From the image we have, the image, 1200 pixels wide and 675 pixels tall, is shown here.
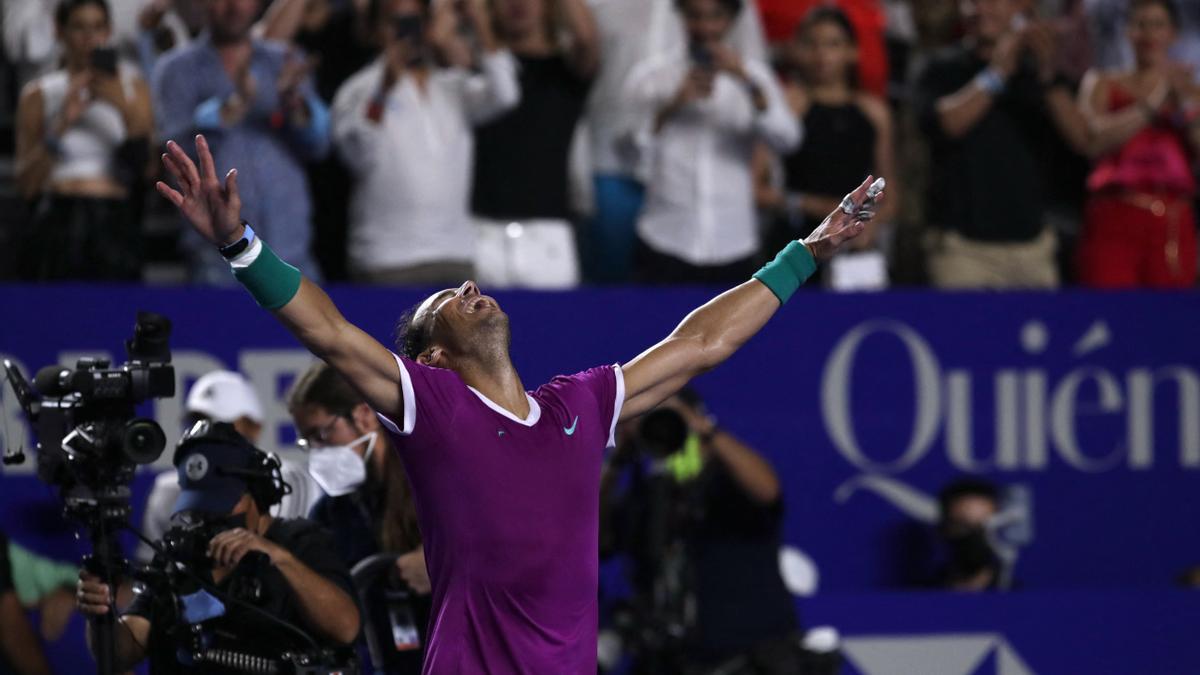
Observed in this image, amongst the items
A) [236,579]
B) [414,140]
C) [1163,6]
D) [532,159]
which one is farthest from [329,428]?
[1163,6]

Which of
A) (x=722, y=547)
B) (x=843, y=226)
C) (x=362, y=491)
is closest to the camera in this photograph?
(x=843, y=226)

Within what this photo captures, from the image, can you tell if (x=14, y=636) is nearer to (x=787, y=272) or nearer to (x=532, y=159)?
(x=532, y=159)

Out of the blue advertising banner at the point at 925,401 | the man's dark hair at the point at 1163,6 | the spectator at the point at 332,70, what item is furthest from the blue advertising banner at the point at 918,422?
the man's dark hair at the point at 1163,6

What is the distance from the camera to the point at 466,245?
8.45 m

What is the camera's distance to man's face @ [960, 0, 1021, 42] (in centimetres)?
934

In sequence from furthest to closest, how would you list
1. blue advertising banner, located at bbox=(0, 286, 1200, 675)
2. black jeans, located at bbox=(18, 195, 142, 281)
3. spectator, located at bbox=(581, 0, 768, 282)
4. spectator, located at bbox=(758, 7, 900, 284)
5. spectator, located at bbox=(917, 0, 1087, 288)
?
spectator, located at bbox=(917, 0, 1087, 288)
spectator, located at bbox=(758, 7, 900, 284)
spectator, located at bbox=(581, 0, 768, 282)
black jeans, located at bbox=(18, 195, 142, 281)
blue advertising banner, located at bbox=(0, 286, 1200, 675)

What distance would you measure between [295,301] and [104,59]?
13.8 ft

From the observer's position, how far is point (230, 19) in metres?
8.01

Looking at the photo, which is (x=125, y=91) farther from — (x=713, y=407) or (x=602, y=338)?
(x=713, y=407)

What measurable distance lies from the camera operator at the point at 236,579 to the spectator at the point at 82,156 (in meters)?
3.02

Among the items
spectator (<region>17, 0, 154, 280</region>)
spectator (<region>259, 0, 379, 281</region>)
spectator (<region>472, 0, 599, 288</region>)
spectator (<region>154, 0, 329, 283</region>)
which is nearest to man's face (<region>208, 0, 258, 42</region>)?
spectator (<region>154, 0, 329, 283</region>)

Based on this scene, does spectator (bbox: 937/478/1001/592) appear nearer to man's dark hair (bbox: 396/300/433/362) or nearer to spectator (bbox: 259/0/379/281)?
spectator (bbox: 259/0/379/281)

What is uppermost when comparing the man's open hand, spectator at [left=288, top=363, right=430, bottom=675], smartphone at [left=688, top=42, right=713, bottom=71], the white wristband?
the white wristband

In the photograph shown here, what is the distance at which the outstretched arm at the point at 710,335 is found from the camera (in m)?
4.64
